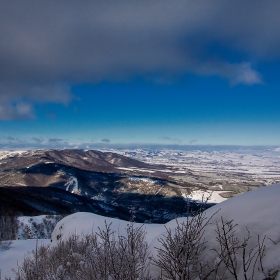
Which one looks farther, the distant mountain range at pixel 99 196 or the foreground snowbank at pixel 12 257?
the distant mountain range at pixel 99 196

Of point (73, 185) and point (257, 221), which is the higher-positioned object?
point (257, 221)

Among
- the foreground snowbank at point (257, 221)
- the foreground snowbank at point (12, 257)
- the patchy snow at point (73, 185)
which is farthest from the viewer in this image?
the patchy snow at point (73, 185)

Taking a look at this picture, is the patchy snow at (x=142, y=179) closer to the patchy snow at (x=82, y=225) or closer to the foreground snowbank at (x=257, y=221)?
the patchy snow at (x=82, y=225)

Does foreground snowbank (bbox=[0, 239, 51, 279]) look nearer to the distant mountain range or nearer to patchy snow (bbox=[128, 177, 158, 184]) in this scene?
the distant mountain range

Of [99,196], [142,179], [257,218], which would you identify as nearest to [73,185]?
[99,196]

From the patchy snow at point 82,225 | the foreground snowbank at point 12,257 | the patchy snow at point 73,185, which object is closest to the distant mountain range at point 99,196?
the patchy snow at point 73,185

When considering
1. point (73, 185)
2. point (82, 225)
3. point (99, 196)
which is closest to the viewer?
point (82, 225)

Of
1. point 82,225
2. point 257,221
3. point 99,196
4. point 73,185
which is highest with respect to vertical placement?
point 257,221

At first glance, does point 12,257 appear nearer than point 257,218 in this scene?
No

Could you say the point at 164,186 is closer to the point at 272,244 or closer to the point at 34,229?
the point at 34,229

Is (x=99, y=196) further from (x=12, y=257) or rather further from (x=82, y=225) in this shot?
(x=12, y=257)

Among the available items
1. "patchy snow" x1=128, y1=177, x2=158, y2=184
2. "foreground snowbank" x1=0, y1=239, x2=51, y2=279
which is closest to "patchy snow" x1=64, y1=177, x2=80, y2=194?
"patchy snow" x1=128, y1=177, x2=158, y2=184
